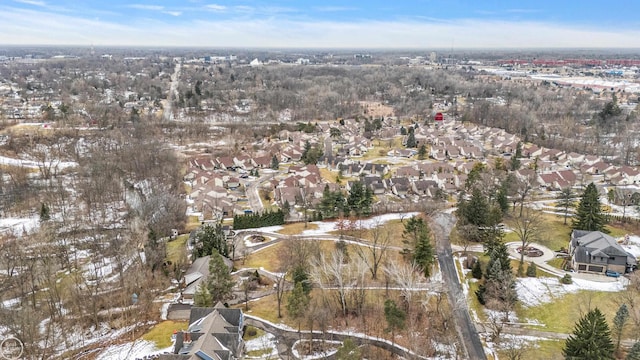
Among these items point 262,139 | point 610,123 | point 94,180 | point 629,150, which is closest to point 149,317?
point 94,180

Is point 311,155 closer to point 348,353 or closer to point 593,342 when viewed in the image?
point 348,353

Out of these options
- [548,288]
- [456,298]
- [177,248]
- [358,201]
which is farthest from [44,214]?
[548,288]

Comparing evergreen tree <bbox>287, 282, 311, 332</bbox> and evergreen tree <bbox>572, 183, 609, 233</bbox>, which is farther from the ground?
evergreen tree <bbox>572, 183, 609, 233</bbox>

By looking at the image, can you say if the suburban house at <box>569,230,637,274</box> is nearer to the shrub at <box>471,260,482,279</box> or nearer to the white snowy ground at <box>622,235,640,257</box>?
the white snowy ground at <box>622,235,640,257</box>

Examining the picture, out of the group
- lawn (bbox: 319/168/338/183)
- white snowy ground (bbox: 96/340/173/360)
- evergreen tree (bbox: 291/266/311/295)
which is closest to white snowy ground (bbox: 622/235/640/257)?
evergreen tree (bbox: 291/266/311/295)

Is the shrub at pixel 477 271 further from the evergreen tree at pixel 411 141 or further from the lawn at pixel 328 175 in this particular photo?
the evergreen tree at pixel 411 141

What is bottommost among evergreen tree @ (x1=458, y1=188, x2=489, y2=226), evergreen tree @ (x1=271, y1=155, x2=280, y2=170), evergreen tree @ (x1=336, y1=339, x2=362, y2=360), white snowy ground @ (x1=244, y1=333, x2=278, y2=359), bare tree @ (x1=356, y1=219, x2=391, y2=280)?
white snowy ground @ (x1=244, y1=333, x2=278, y2=359)
